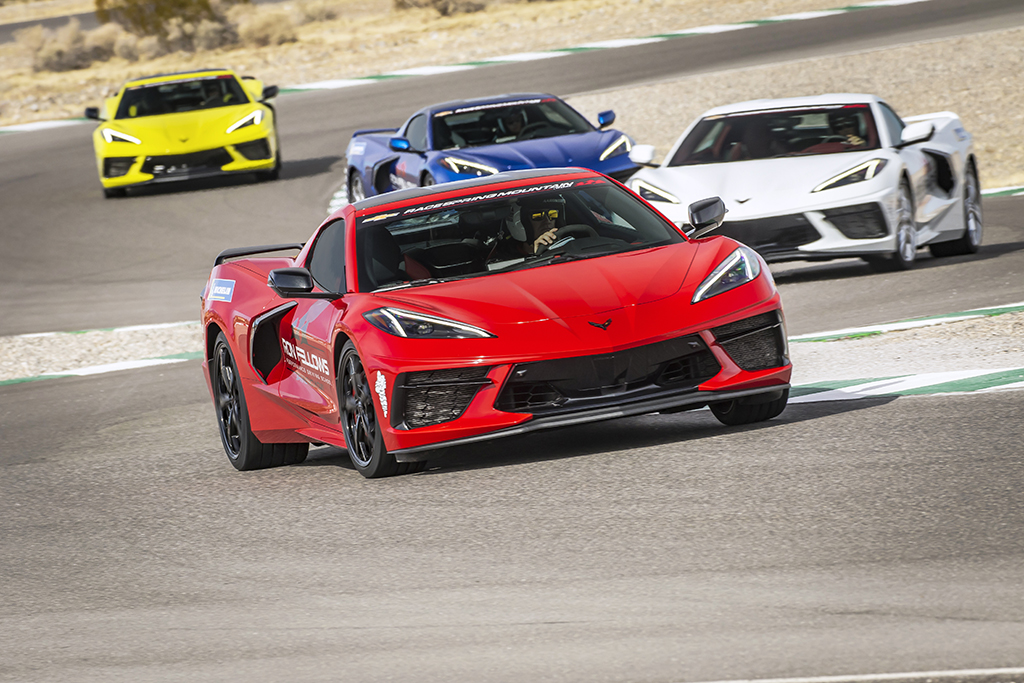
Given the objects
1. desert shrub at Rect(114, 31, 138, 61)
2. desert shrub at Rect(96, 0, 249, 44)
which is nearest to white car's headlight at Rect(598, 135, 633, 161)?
desert shrub at Rect(114, 31, 138, 61)

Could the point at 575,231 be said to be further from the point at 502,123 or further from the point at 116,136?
the point at 116,136

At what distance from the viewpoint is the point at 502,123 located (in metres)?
16.1

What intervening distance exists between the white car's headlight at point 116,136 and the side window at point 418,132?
5333mm

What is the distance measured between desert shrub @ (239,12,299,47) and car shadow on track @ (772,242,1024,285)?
34.9 meters

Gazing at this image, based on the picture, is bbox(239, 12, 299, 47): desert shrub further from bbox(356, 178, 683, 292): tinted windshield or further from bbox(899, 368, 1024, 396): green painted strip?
bbox(899, 368, 1024, 396): green painted strip

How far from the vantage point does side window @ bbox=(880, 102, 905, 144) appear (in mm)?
12852

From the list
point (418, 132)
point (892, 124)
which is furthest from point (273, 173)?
point (892, 124)

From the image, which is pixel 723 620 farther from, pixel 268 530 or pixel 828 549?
pixel 268 530

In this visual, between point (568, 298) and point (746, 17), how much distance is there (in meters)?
26.6

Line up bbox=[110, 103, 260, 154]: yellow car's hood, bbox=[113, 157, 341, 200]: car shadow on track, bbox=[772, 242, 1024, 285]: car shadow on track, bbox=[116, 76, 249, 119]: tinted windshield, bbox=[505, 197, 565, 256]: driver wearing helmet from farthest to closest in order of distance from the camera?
bbox=[113, 157, 341, 200]: car shadow on track
bbox=[116, 76, 249, 119]: tinted windshield
bbox=[110, 103, 260, 154]: yellow car's hood
bbox=[772, 242, 1024, 285]: car shadow on track
bbox=[505, 197, 565, 256]: driver wearing helmet

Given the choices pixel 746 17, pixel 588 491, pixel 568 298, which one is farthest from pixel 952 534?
pixel 746 17

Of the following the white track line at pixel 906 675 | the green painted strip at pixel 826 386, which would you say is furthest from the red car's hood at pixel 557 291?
the white track line at pixel 906 675

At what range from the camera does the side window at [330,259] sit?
292 inches

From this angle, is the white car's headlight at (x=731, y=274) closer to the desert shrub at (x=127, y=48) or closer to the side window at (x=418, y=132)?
the side window at (x=418, y=132)
